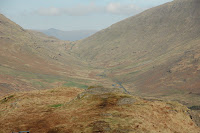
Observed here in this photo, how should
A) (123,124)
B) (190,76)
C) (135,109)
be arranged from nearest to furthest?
(123,124) < (135,109) < (190,76)

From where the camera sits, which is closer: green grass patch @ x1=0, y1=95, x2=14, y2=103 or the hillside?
the hillside

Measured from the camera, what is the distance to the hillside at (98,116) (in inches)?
998

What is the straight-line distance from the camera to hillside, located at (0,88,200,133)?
25.3m

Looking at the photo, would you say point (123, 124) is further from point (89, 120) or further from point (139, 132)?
point (89, 120)

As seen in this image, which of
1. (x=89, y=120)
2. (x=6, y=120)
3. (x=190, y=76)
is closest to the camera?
(x=89, y=120)

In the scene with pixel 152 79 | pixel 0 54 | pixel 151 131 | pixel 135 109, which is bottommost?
pixel 151 131

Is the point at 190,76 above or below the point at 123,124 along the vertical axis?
above

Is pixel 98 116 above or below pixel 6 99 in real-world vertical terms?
above

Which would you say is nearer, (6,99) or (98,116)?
(98,116)

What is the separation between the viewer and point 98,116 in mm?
28312

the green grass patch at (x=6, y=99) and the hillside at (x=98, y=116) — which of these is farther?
the green grass patch at (x=6, y=99)

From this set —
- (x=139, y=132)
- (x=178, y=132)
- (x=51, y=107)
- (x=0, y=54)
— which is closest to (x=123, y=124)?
(x=139, y=132)

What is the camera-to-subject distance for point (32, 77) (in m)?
156

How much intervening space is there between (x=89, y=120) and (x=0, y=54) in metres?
174
